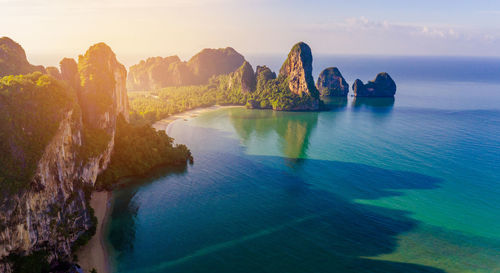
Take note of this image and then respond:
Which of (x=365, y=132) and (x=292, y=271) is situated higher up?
(x=365, y=132)

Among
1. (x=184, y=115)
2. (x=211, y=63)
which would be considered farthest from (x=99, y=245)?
(x=211, y=63)

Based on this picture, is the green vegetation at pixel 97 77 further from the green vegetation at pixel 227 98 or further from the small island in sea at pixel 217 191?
the green vegetation at pixel 227 98

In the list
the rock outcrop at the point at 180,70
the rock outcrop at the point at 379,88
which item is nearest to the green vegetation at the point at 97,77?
the rock outcrop at the point at 180,70

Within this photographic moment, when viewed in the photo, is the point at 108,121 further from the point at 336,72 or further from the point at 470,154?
the point at 336,72

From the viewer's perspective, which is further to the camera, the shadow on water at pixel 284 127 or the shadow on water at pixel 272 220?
the shadow on water at pixel 284 127

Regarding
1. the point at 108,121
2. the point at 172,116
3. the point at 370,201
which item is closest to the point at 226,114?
the point at 172,116

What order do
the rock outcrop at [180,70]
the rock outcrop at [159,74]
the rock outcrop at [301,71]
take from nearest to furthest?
the rock outcrop at [301,71]
the rock outcrop at [159,74]
the rock outcrop at [180,70]

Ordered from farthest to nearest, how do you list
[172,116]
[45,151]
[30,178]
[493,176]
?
[172,116], [493,176], [45,151], [30,178]
